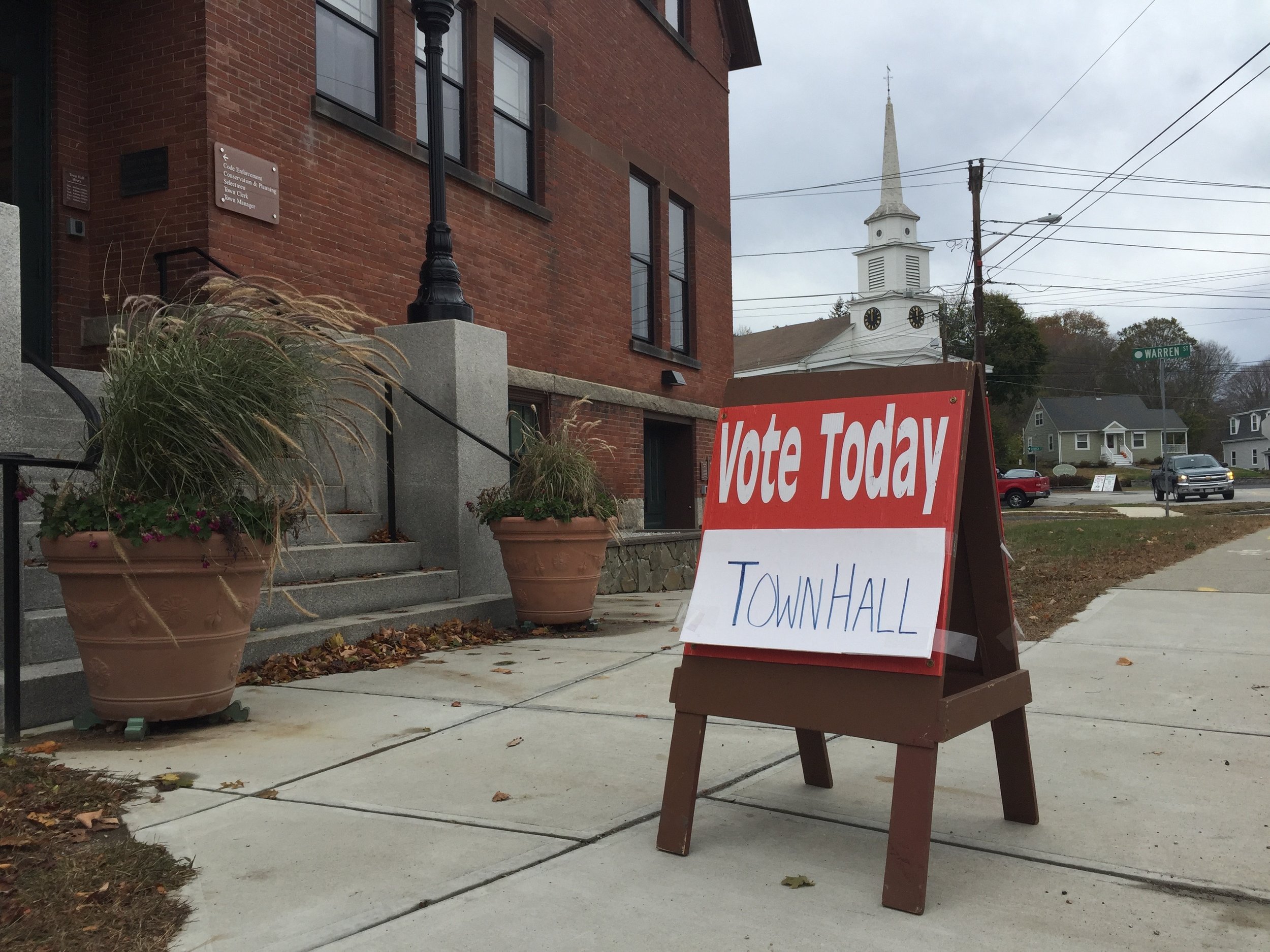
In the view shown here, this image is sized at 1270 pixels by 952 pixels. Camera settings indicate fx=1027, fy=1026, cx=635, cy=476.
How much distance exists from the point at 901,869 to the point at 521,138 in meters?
10.9

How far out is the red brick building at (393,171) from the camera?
25.9ft

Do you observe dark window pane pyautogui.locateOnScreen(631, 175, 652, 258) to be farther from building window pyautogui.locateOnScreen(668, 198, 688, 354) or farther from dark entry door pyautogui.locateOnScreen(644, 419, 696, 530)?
dark entry door pyautogui.locateOnScreen(644, 419, 696, 530)

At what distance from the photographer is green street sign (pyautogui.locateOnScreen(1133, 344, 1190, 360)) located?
22641 mm

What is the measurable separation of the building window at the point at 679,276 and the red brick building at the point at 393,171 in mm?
42

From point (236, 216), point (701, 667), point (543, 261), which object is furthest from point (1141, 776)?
point (543, 261)

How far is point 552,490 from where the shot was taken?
717cm

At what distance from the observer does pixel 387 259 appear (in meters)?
9.59

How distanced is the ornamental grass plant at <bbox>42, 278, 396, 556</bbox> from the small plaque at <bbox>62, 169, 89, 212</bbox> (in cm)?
416

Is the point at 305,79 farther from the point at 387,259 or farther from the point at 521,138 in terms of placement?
the point at 521,138

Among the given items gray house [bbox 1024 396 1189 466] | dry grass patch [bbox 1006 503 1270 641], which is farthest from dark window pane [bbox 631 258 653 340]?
gray house [bbox 1024 396 1189 466]

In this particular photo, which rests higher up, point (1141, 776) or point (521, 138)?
point (521, 138)

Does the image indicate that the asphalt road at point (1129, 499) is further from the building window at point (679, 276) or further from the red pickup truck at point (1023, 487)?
the building window at point (679, 276)

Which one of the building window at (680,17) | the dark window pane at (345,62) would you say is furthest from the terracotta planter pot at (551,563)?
the building window at (680,17)

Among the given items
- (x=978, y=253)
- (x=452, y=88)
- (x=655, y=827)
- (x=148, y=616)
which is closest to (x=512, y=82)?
(x=452, y=88)
